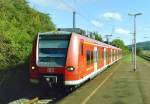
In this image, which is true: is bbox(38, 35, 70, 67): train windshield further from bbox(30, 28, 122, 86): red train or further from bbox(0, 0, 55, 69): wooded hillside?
bbox(0, 0, 55, 69): wooded hillside

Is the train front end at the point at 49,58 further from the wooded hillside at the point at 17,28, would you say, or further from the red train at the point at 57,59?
the wooded hillside at the point at 17,28

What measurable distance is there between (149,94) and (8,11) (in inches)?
562

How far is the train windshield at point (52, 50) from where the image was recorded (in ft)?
60.7

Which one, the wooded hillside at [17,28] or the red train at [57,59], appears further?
the wooded hillside at [17,28]

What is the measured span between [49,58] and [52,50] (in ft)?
1.47

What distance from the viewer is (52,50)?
18984 millimetres

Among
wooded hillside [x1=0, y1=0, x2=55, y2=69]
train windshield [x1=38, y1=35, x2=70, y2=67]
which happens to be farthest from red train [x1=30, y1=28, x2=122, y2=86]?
wooded hillside [x1=0, y1=0, x2=55, y2=69]

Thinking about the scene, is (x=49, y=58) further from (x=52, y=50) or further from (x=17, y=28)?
(x=17, y=28)

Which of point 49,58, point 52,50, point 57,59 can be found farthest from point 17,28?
point 57,59

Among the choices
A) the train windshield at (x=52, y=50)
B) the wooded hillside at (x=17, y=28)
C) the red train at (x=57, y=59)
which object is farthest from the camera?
the wooded hillside at (x=17, y=28)

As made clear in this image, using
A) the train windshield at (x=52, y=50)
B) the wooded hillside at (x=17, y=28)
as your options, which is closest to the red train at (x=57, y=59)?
the train windshield at (x=52, y=50)

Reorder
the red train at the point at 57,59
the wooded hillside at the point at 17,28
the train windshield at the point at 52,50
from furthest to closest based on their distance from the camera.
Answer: the wooded hillside at the point at 17,28, the train windshield at the point at 52,50, the red train at the point at 57,59

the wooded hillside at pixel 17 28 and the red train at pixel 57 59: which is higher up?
the wooded hillside at pixel 17 28

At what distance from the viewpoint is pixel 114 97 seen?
58.6 ft
